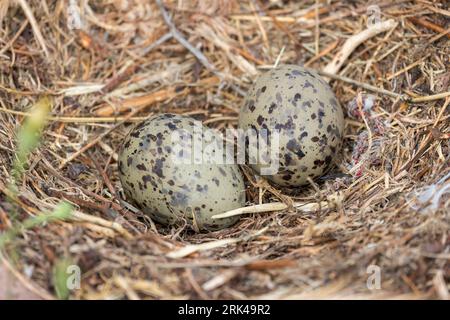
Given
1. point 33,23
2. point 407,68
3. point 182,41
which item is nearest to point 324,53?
point 407,68

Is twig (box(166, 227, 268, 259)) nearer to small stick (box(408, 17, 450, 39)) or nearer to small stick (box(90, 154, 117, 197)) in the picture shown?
small stick (box(90, 154, 117, 197))

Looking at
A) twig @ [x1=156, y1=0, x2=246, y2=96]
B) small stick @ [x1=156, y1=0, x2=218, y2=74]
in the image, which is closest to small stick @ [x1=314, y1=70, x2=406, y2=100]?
twig @ [x1=156, y1=0, x2=246, y2=96]

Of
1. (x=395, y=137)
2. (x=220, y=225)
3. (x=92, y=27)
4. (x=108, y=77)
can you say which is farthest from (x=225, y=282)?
(x=92, y=27)

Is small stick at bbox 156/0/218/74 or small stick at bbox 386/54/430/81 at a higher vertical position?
small stick at bbox 156/0/218/74

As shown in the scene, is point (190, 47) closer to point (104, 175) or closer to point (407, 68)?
point (104, 175)

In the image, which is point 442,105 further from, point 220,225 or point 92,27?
point 92,27
